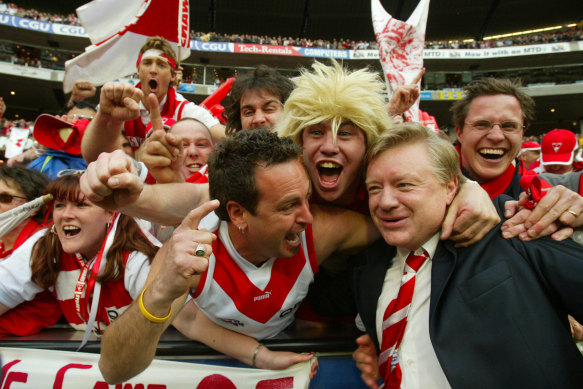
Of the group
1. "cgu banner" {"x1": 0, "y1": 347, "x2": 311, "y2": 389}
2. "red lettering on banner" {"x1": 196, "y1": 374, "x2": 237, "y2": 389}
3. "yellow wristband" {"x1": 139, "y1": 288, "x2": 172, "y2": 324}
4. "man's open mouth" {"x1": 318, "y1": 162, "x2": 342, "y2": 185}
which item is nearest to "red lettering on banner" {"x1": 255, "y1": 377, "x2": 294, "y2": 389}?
"cgu banner" {"x1": 0, "y1": 347, "x2": 311, "y2": 389}

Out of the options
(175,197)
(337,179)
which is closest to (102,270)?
(175,197)

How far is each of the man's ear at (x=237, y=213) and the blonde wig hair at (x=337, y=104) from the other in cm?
58

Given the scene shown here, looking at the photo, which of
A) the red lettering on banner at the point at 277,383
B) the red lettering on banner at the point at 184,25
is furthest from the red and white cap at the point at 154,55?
the red lettering on banner at the point at 277,383

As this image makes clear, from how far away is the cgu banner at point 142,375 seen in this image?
6.38 ft

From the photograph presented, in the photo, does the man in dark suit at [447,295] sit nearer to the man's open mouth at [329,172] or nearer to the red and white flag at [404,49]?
the man's open mouth at [329,172]

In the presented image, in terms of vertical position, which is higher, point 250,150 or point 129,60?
point 129,60

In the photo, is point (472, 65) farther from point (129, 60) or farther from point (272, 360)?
point (272, 360)

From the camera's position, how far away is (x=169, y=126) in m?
3.40

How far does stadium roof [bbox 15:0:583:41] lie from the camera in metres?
26.8

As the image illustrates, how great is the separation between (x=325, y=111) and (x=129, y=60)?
3163 mm

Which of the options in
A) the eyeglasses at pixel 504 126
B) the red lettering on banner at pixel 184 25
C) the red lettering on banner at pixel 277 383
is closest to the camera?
the red lettering on banner at pixel 277 383

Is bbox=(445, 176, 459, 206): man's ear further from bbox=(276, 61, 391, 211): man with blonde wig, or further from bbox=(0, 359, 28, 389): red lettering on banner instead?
bbox=(0, 359, 28, 389): red lettering on banner

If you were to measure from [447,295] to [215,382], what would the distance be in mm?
1334

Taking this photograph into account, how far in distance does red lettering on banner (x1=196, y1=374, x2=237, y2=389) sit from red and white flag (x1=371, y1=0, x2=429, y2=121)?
2.47m
